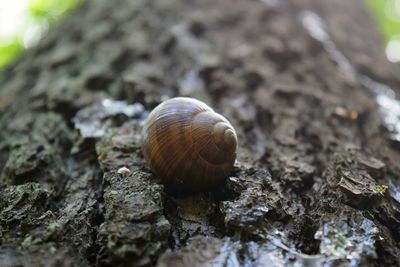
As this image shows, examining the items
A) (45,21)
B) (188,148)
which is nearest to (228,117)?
(188,148)

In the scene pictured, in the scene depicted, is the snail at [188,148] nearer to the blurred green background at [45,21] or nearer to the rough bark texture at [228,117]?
the rough bark texture at [228,117]

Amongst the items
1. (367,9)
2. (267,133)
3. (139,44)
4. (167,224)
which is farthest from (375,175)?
(367,9)

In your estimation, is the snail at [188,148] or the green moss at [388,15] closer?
the snail at [188,148]

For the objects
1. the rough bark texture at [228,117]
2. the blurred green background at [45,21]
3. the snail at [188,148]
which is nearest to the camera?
the rough bark texture at [228,117]

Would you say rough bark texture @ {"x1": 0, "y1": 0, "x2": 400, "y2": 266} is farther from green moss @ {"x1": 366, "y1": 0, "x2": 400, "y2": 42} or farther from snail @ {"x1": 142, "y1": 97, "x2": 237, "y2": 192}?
green moss @ {"x1": 366, "y1": 0, "x2": 400, "y2": 42}

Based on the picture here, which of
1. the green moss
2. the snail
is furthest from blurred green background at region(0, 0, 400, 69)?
the snail

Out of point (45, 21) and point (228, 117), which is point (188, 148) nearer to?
point (228, 117)

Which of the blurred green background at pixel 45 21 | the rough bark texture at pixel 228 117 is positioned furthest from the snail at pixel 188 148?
the blurred green background at pixel 45 21
